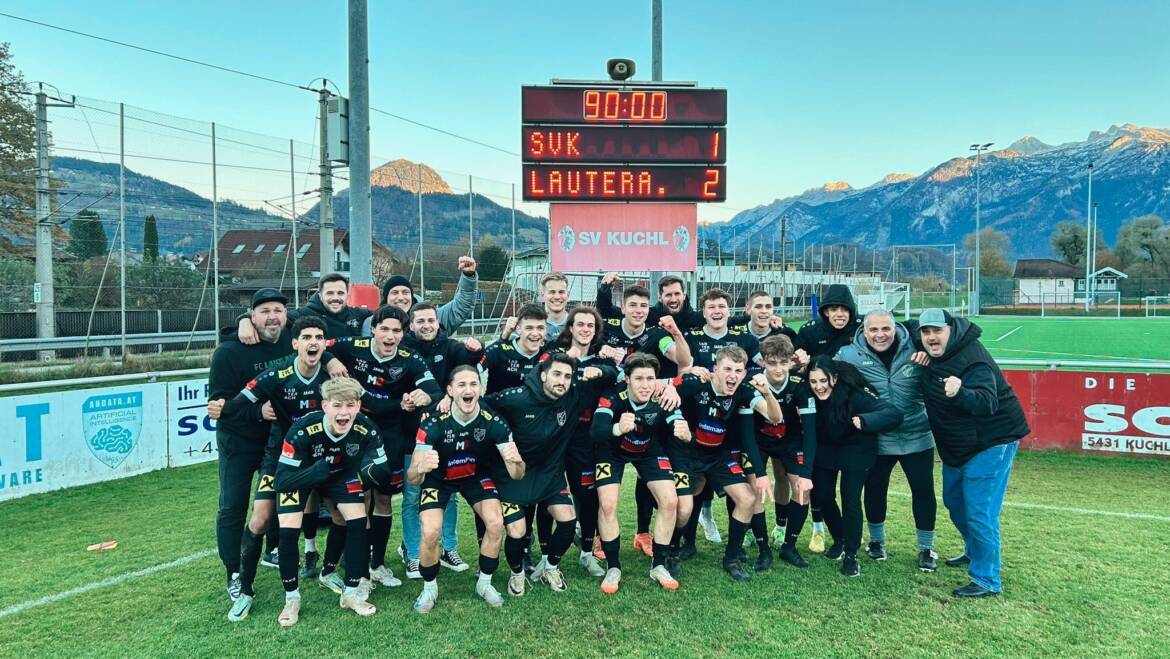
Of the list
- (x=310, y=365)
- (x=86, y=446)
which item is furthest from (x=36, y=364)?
(x=310, y=365)

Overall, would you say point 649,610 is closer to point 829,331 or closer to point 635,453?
point 635,453

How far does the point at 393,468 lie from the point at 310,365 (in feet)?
3.21

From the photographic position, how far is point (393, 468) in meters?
4.98

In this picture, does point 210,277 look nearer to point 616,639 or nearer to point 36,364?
point 36,364

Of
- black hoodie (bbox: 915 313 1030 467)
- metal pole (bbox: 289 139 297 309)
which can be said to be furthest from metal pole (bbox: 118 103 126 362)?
black hoodie (bbox: 915 313 1030 467)

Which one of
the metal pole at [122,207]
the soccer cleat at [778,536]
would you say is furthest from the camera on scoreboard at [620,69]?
the metal pole at [122,207]

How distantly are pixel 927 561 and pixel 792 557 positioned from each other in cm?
101

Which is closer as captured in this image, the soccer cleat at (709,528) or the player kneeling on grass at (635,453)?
the player kneeling on grass at (635,453)

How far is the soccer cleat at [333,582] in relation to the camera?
4727 millimetres

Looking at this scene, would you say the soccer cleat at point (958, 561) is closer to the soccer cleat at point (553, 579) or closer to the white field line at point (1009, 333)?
the soccer cleat at point (553, 579)

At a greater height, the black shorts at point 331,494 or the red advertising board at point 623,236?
the red advertising board at point 623,236

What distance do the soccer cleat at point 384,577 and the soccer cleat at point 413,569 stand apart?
10cm

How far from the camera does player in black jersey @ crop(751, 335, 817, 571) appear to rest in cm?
513

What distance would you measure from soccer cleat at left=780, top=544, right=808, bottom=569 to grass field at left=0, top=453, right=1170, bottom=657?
0.10 metres
